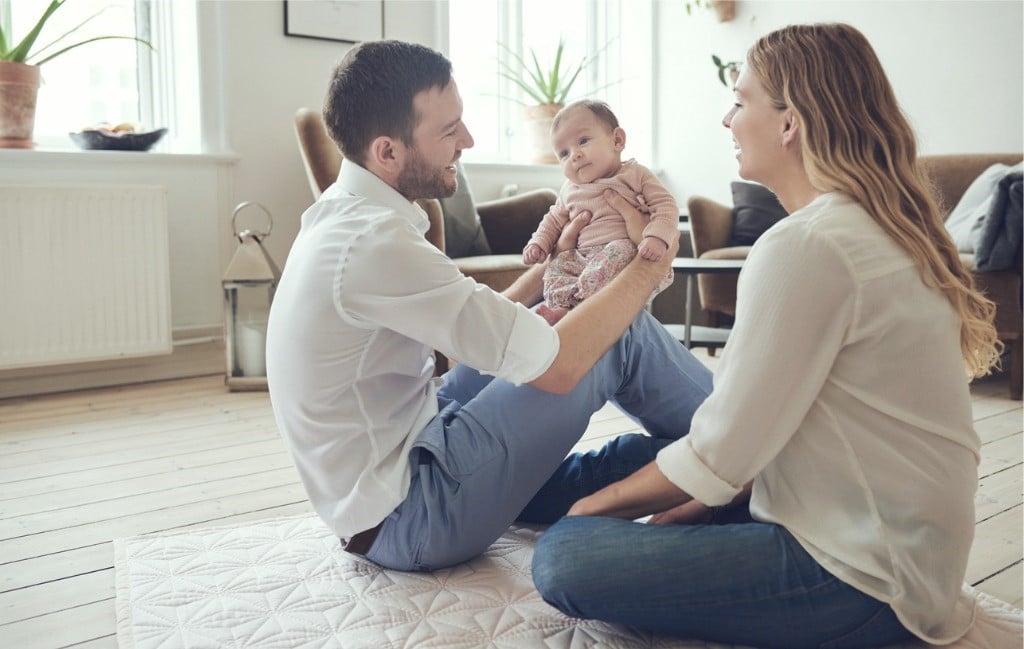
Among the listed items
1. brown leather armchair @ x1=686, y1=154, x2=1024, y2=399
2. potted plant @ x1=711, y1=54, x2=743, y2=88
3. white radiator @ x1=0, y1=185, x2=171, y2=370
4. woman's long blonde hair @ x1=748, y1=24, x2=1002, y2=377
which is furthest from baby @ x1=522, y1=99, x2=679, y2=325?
potted plant @ x1=711, y1=54, x2=743, y2=88

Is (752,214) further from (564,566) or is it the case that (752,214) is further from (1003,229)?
(564,566)

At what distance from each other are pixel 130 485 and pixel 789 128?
5.82 ft

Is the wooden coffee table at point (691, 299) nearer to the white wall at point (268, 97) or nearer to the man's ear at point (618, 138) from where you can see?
the man's ear at point (618, 138)

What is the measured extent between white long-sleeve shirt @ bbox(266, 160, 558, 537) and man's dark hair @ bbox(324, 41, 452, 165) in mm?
62

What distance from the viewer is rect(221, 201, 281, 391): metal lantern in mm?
3293

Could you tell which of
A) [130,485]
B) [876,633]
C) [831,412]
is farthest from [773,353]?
[130,485]

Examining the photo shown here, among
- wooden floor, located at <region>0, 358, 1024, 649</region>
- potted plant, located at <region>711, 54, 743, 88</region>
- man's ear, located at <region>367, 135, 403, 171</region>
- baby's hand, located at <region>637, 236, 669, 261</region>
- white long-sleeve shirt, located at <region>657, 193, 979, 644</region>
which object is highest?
potted plant, located at <region>711, 54, 743, 88</region>

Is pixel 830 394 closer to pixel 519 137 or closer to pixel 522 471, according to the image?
pixel 522 471

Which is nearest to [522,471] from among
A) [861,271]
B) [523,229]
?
[861,271]

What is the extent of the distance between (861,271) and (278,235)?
325 centimetres

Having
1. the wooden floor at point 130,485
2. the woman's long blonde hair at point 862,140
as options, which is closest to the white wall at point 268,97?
the wooden floor at point 130,485

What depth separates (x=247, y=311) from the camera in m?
3.32

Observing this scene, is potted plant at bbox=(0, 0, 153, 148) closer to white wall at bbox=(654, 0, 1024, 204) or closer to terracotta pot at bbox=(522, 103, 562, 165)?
terracotta pot at bbox=(522, 103, 562, 165)

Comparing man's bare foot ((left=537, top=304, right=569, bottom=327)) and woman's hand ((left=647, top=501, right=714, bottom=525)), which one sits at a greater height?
man's bare foot ((left=537, top=304, right=569, bottom=327))
